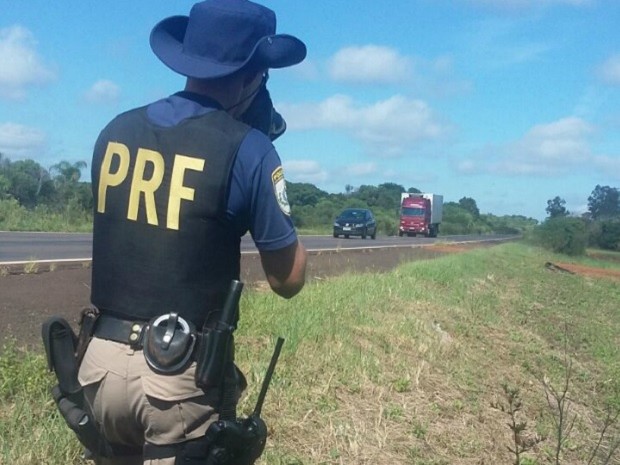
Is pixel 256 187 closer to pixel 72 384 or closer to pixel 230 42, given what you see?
pixel 230 42

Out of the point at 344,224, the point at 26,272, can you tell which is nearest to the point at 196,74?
the point at 26,272

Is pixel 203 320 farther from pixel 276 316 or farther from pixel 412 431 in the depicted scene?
pixel 276 316

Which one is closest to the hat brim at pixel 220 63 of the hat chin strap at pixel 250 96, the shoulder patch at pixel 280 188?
the hat chin strap at pixel 250 96

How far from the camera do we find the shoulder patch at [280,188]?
7.91 feet

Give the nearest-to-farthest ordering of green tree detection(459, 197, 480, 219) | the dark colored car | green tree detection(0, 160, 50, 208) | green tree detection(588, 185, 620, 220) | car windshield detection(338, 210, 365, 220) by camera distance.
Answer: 1. green tree detection(0, 160, 50, 208)
2. the dark colored car
3. car windshield detection(338, 210, 365, 220)
4. green tree detection(588, 185, 620, 220)
5. green tree detection(459, 197, 480, 219)

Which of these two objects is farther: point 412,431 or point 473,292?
point 473,292

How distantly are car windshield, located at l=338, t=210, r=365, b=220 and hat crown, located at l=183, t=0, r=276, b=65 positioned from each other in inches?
1539

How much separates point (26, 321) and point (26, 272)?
→ 4468mm

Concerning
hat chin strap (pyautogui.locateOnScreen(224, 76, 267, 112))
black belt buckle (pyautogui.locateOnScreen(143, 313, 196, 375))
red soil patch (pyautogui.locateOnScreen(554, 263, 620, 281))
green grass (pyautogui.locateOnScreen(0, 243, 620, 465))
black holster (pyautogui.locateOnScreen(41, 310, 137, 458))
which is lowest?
red soil patch (pyautogui.locateOnScreen(554, 263, 620, 281))

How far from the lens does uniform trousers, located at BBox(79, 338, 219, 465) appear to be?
7.77 feet

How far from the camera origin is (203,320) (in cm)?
Answer: 244

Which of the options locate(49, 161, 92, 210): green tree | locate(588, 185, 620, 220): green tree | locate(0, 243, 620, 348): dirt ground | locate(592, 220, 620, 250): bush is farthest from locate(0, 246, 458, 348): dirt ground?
locate(588, 185, 620, 220): green tree

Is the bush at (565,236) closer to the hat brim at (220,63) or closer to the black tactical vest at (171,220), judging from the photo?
the hat brim at (220,63)

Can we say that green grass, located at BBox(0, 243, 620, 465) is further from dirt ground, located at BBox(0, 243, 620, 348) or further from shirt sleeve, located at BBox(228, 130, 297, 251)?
shirt sleeve, located at BBox(228, 130, 297, 251)
